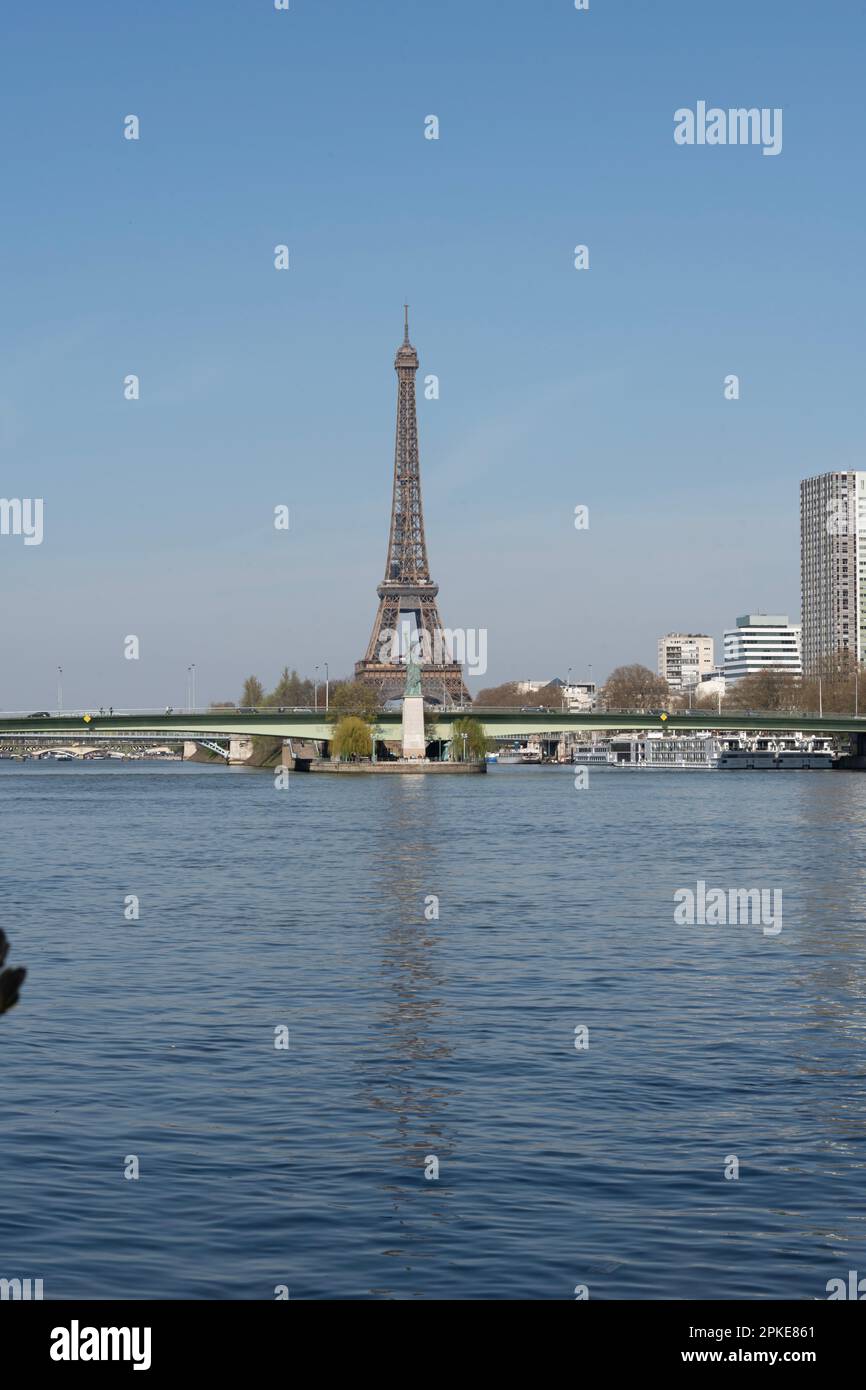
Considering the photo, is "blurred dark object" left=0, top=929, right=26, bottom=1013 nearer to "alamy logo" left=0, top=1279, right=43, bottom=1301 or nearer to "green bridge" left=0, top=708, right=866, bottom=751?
"alamy logo" left=0, top=1279, right=43, bottom=1301

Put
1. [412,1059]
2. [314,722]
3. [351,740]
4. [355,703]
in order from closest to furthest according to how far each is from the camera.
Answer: [412,1059], [314,722], [351,740], [355,703]

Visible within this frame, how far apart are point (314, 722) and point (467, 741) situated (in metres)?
11.9

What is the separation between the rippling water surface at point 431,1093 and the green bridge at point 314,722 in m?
71.4

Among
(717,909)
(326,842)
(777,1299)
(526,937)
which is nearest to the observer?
(777,1299)

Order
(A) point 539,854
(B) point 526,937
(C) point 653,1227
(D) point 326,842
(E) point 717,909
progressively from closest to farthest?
(C) point 653,1227 < (B) point 526,937 < (E) point 717,909 < (A) point 539,854 < (D) point 326,842

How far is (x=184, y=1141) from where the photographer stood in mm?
14828

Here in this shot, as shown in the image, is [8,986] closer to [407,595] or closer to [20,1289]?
[20,1289]

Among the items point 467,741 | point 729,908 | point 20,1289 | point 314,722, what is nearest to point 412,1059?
point 20,1289

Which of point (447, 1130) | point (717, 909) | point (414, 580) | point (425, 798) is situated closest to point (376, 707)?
point (414, 580)

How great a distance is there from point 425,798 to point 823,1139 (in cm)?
7509

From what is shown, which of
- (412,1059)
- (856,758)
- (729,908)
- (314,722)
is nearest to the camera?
(412,1059)

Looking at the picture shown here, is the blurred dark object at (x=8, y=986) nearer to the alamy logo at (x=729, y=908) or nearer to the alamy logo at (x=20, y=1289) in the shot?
the alamy logo at (x=20, y=1289)

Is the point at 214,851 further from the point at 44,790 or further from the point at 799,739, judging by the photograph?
the point at 799,739
